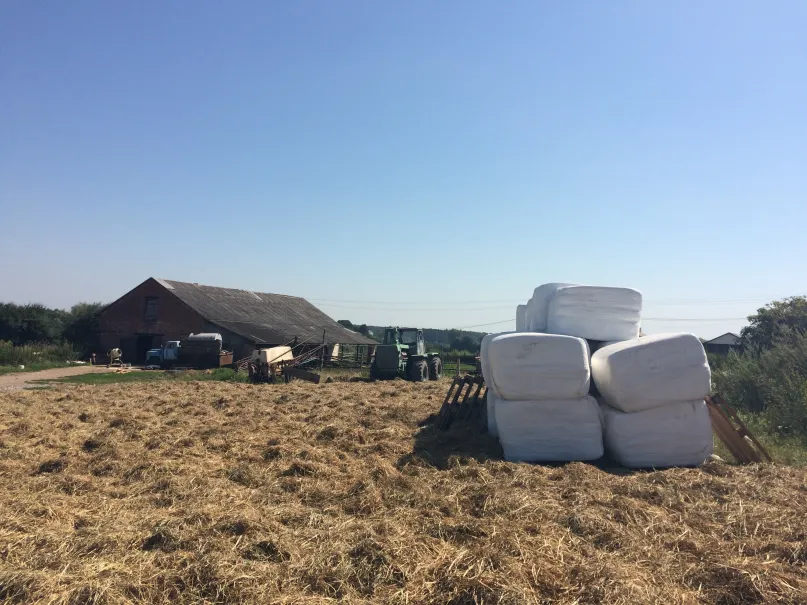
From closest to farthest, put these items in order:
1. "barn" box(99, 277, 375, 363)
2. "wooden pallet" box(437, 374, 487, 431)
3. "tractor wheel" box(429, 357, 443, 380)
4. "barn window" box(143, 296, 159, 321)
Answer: "wooden pallet" box(437, 374, 487, 431)
"tractor wheel" box(429, 357, 443, 380)
"barn" box(99, 277, 375, 363)
"barn window" box(143, 296, 159, 321)

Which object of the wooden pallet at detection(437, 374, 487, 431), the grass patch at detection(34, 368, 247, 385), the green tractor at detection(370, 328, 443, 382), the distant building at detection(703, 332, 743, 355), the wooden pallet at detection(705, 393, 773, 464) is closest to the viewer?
the wooden pallet at detection(705, 393, 773, 464)

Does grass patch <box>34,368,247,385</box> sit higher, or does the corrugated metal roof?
the corrugated metal roof

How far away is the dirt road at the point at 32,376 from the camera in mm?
20125

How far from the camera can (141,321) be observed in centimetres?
3416

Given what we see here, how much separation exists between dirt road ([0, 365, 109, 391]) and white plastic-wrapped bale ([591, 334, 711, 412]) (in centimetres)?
1848

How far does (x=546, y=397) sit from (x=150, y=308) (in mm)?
31139

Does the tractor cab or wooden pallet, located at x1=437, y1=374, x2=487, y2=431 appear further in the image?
the tractor cab

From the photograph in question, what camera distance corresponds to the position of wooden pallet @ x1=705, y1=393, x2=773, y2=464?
7.98 meters

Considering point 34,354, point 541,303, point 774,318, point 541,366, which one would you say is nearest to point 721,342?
point 774,318

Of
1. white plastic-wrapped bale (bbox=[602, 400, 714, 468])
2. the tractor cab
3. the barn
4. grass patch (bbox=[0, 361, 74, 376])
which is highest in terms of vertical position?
the barn

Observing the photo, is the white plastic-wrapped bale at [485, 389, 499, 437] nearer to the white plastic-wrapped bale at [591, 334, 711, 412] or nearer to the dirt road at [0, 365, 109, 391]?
the white plastic-wrapped bale at [591, 334, 711, 412]

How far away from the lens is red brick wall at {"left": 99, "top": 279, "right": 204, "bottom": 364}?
109ft

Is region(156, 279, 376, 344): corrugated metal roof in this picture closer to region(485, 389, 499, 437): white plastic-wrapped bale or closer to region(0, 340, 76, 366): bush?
region(0, 340, 76, 366): bush

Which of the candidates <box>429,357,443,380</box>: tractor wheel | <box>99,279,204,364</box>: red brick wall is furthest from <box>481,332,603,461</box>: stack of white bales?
<box>99,279,204,364</box>: red brick wall
